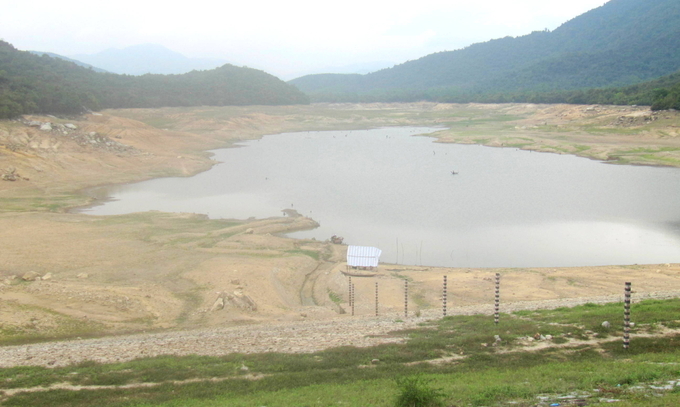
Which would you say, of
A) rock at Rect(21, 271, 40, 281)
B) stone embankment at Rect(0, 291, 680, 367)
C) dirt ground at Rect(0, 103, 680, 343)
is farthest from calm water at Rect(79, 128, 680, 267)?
rock at Rect(21, 271, 40, 281)

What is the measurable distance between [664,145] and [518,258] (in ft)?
123

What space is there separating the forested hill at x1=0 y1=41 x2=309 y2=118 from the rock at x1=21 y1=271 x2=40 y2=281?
32692 millimetres

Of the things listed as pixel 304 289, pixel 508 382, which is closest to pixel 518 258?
pixel 304 289

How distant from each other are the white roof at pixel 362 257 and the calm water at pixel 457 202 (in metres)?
2.59

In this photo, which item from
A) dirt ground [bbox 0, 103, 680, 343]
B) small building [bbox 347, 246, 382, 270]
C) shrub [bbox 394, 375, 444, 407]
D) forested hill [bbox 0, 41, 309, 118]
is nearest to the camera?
shrub [bbox 394, 375, 444, 407]

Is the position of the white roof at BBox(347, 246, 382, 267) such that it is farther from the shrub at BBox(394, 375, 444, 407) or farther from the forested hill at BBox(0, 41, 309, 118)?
the forested hill at BBox(0, 41, 309, 118)

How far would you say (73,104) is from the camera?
54.2 m

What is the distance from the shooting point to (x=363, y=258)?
20.0m

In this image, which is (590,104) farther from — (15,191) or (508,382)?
(508,382)

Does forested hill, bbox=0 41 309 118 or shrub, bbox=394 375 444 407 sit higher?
forested hill, bbox=0 41 309 118

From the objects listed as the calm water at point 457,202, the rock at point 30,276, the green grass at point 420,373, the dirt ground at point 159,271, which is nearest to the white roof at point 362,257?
the dirt ground at point 159,271

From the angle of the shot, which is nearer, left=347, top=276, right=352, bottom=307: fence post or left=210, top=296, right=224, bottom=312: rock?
left=210, top=296, right=224, bottom=312: rock

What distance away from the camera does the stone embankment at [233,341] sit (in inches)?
399

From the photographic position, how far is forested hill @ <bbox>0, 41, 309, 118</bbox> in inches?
1996
